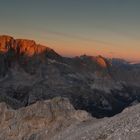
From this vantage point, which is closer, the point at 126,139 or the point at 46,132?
the point at 126,139

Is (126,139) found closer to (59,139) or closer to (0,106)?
(59,139)

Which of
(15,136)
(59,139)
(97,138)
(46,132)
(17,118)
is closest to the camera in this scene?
(97,138)

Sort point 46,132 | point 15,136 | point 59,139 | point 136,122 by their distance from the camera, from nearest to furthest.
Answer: point 136,122, point 59,139, point 46,132, point 15,136

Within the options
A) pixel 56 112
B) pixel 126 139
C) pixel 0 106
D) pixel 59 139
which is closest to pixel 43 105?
pixel 56 112

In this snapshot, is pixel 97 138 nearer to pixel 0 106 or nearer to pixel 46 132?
pixel 46 132

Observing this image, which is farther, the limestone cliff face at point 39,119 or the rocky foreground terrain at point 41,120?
the limestone cliff face at point 39,119

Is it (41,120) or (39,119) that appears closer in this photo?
(41,120)

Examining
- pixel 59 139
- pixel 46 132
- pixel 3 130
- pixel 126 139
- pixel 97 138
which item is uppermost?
pixel 126 139

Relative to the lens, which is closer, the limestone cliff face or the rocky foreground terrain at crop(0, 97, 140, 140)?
the rocky foreground terrain at crop(0, 97, 140, 140)

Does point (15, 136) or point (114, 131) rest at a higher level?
point (114, 131)

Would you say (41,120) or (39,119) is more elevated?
(41,120)
